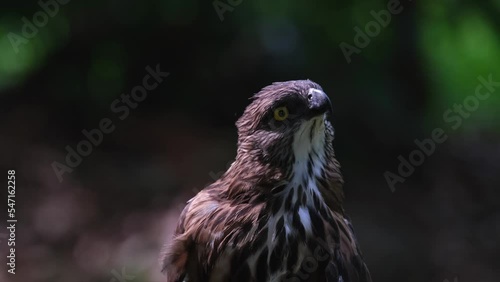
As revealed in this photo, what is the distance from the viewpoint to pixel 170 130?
17.7 ft

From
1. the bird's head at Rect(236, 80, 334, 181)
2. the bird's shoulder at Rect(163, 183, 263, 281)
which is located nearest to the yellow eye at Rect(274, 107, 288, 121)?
the bird's head at Rect(236, 80, 334, 181)

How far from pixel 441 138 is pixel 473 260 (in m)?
0.88

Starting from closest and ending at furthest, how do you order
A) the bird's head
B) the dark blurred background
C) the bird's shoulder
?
the bird's head, the bird's shoulder, the dark blurred background

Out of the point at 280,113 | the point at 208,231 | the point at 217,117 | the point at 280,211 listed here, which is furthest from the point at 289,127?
the point at 217,117

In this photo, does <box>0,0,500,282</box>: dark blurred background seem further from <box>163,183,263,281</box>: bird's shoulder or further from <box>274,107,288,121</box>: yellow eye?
<box>274,107,288,121</box>: yellow eye

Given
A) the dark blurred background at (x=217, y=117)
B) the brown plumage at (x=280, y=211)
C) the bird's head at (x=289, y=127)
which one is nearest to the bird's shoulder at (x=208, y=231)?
the brown plumage at (x=280, y=211)

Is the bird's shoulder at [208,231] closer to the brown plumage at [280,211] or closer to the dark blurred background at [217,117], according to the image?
the brown plumage at [280,211]

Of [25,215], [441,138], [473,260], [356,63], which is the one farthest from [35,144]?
[473,260]

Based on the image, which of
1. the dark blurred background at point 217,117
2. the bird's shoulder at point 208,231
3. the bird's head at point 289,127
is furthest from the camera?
the dark blurred background at point 217,117

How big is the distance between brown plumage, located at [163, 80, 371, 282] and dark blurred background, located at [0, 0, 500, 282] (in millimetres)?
1480

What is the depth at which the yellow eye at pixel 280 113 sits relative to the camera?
2945mm

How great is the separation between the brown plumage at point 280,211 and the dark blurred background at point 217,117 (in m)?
1.48

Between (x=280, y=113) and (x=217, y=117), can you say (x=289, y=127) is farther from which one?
(x=217, y=117)

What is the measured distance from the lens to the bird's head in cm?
289
